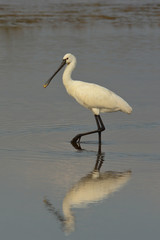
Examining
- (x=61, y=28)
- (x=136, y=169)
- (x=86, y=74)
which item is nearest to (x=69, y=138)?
(x=136, y=169)

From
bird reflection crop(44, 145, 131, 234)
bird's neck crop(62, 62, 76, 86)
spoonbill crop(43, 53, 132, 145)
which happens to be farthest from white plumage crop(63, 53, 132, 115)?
bird reflection crop(44, 145, 131, 234)

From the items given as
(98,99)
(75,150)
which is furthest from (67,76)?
(75,150)

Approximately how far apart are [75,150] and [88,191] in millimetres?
2025

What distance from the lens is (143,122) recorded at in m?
11.0

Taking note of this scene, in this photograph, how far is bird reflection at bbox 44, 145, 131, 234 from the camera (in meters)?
6.70

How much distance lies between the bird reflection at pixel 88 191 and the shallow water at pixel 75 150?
0.03 feet

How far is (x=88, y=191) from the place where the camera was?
7508 millimetres

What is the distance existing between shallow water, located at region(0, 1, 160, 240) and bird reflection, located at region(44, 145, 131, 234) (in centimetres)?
1

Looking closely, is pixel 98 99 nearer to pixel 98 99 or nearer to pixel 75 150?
pixel 98 99

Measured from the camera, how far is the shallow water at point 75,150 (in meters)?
6.62

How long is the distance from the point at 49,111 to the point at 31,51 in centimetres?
718

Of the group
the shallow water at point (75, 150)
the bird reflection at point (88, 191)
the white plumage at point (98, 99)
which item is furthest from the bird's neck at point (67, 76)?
the bird reflection at point (88, 191)

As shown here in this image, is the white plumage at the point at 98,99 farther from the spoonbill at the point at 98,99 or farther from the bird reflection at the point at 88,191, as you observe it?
the bird reflection at the point at 88,191

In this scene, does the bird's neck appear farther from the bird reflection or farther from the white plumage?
the bird reflection
